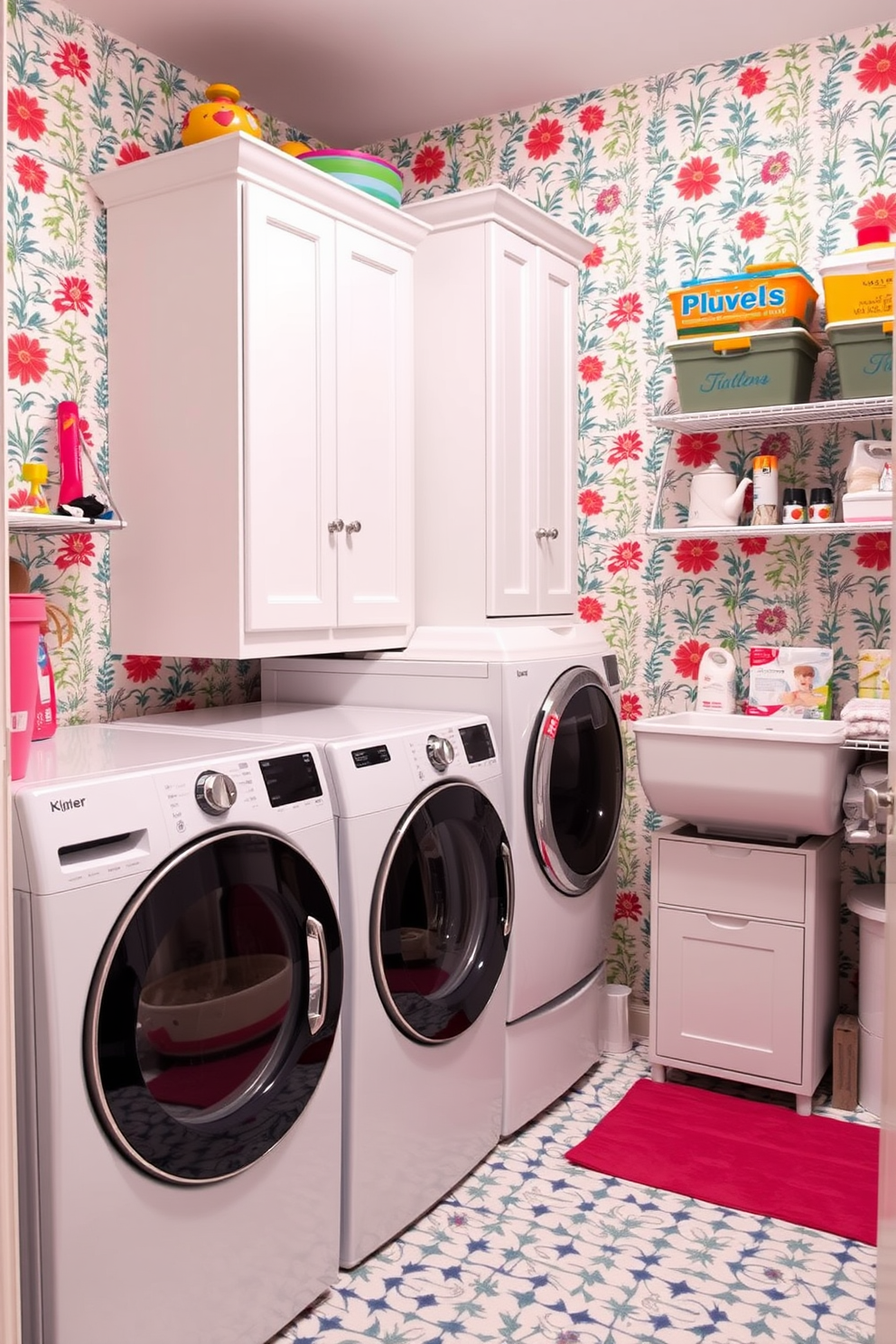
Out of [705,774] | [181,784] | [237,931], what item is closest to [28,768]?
[181,784]

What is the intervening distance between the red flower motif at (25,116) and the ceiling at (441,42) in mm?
287

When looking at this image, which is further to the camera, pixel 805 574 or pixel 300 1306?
pixel 805 574

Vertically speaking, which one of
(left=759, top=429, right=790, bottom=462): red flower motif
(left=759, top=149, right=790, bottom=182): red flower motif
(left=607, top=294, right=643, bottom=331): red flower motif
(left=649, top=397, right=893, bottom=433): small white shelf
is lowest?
(left=759, top=429, right=790, bottom=462): red flower motif

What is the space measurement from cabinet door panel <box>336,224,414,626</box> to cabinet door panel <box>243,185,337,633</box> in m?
0.05

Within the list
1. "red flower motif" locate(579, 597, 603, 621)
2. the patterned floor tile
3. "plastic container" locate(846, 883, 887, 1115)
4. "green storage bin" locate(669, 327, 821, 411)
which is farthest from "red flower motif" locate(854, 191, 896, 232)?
the patterned floor tile

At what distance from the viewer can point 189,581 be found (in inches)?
95.6

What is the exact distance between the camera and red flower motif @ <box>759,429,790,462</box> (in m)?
2.96

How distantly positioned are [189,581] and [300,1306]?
1.43 metres

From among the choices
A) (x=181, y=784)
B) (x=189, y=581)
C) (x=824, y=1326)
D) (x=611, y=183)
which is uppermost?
(x=611, y=183)

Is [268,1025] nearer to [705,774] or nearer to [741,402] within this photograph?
[705,774]

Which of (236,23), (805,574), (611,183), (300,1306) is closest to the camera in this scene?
(300,1306)

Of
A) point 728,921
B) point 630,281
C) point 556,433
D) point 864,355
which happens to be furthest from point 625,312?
point 728,921

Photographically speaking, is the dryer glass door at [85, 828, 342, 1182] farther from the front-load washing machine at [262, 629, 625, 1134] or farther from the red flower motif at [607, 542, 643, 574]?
the red flower motif at [607, 542, 643, 574]

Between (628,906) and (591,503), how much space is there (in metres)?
1.19
